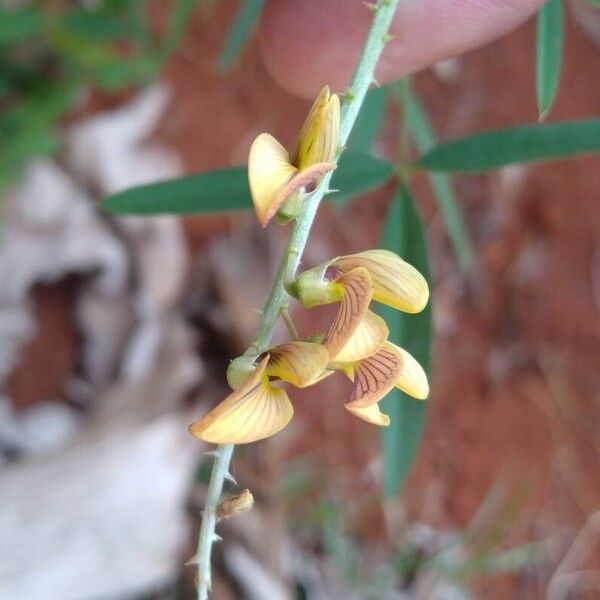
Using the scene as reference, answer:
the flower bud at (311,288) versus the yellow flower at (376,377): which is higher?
the flower bud at (311,288)

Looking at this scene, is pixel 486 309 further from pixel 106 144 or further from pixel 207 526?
pixel 207 526

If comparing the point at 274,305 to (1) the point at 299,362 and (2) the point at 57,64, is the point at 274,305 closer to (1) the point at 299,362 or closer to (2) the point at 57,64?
(1) the point at 299,362

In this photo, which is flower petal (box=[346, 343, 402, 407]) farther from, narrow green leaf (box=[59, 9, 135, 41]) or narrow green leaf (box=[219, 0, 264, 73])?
narrow green leaf (box=[59, 9, 135, 41])

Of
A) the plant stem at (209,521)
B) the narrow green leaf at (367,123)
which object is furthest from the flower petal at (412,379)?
the narrow green leaf at (367,123)

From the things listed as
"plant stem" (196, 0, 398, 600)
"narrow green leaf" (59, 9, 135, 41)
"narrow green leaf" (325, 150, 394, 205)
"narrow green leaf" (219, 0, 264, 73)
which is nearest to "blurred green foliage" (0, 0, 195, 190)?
"narrow green leaf" (59, 9, 135, 41)

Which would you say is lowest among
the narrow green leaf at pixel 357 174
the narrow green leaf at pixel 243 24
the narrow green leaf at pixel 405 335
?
the narrow green leaf at pixel 405 335

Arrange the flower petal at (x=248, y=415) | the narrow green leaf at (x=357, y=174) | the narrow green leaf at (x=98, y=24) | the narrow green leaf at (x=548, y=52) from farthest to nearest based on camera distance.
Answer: the narrow green leaf at (x=98, y=24) < the narrow green leaf at (x=357, y=174) < the narrow green leaf at (x=548, y=52) < the flower petal at (x=248, y=415)

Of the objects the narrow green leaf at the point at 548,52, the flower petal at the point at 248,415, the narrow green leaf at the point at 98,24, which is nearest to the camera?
the flower petal at the point at 248,415

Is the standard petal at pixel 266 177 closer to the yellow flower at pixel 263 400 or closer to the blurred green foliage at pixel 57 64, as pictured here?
the yellow flower at pixel 263 400

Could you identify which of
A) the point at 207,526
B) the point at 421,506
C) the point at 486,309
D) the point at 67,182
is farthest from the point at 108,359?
the point at 207,526
